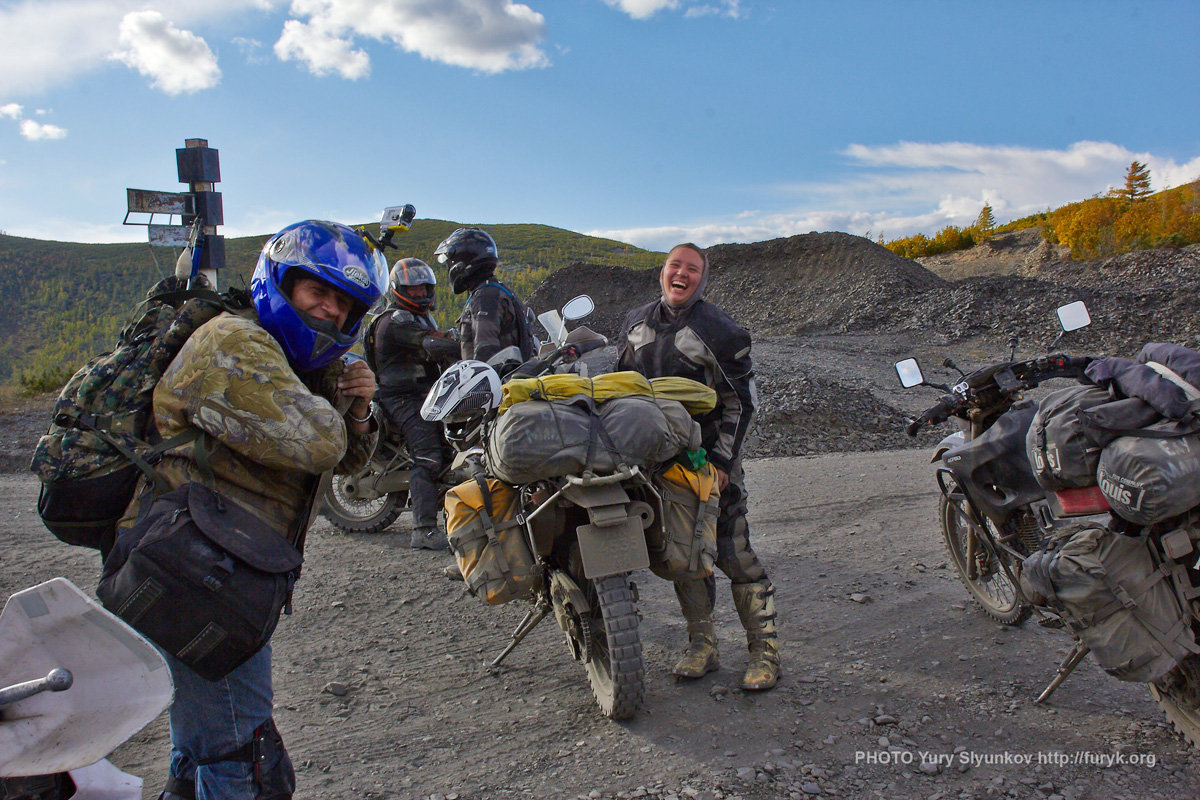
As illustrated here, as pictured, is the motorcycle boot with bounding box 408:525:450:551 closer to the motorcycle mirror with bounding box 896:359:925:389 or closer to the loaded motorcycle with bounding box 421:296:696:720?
the loaded motorcycle with bounding box 421:296:696:720

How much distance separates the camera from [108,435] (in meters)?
1.95

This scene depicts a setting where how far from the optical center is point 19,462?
10.3 metres

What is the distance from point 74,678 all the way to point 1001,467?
11.0 feet

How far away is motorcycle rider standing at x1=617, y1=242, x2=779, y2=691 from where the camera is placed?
3.64 meters

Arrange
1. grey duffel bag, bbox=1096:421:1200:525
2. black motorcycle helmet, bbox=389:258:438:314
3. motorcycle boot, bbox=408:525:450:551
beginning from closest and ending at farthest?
grey duffel bag, bbox=1096:421:1200:525 < motorcycle boot, bbox=408:525:450:551 < black motorcycle helmet, bbox=389:258:438:314

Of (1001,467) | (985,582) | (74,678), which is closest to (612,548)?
(1001,467)

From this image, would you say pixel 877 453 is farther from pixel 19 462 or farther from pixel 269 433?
pixel 19 462

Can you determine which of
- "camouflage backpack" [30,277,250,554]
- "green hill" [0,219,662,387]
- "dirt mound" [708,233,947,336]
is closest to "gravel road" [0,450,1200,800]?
"camouflage backpack" [30,277,250,554]

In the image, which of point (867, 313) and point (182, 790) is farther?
point (867, 313)

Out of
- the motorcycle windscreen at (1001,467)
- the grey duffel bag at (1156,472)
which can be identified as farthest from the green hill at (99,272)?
the grey duffel bag at (1156,472)

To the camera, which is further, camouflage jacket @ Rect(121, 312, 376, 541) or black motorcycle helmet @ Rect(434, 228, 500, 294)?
black motorcycle helmet @ Rect(434, 228, 500, 294)

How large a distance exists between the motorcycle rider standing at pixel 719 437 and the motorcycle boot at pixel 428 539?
94.5 inches

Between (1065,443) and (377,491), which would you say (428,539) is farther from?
(1065,443)

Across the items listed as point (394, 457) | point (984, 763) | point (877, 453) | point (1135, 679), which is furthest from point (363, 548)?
point (877, 453)
